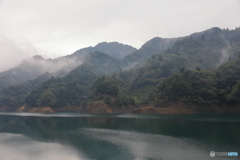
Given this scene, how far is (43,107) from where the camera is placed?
109 m

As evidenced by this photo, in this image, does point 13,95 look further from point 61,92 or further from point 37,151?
point 37,151

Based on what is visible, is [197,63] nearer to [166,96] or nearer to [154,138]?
[166,96]

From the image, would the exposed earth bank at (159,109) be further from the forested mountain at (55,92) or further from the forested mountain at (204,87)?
the forested mountain at (55,92)

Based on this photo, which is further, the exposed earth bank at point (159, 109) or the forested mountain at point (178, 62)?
the forested mountain at point (178, 62)

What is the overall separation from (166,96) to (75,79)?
275 ft

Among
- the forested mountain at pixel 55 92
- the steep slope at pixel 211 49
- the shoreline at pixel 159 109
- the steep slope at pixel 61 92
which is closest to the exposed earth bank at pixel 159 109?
the shoreline at pixel 159 109

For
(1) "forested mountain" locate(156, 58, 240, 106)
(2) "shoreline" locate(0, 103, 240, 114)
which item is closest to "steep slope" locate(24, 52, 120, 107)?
(2) "shoreline" locate(0, 103, 240, 114)

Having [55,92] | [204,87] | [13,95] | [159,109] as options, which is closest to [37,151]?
[159,109]

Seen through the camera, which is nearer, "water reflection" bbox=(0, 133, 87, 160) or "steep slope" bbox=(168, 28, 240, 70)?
"water reflection" bbox=(0, 133, 87, 160)

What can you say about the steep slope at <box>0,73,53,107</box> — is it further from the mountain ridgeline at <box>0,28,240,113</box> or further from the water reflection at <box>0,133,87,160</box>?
the water reflection at <box>0,133,87,160</box>

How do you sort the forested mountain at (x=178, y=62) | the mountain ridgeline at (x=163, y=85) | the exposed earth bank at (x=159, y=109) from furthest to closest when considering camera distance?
the forested mountain at (x=178, y=62) → the mountain ridgeline at (x=163, y=85) → the exposed earth bank at (x=159, y=109)

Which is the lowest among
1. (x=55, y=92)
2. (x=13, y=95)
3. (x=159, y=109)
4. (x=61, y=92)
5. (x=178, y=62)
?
(x=159, y=109)

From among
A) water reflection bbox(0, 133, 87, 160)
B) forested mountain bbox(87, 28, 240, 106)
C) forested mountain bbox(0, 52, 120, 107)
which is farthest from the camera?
forested mountain bbox(0, 52, 120, 107)

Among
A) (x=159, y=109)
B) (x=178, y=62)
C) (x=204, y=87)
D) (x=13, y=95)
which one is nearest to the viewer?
(x=204, y=87)
